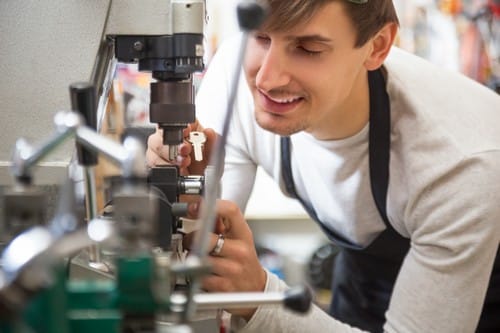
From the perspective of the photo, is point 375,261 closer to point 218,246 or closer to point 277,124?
point 277,124

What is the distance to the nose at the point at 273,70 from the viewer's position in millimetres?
1080

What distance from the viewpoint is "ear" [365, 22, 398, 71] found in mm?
1234

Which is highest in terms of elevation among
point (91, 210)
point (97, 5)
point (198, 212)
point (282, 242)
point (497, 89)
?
point (97, 5)

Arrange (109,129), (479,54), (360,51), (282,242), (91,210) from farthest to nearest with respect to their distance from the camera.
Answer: (282,242) → (479,54) → (109,129) → (360,51) → (91,210)

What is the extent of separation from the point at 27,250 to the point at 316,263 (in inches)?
103

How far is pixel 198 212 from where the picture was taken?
35.4 inches

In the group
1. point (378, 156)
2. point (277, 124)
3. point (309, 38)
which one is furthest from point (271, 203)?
point (309, 38)

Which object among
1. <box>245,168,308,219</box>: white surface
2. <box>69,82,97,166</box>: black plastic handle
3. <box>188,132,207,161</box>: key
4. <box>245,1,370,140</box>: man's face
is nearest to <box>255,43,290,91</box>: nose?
<box>245,1,370,140</box>: man's face

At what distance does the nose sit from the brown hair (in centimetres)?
4

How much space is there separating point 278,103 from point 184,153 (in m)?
0.19

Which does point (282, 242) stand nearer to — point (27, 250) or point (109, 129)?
point (109, 129)

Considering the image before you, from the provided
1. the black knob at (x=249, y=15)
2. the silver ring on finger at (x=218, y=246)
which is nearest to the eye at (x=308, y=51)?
the silver ring on finger at (x=218, y=246)

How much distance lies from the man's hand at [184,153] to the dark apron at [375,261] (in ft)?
0.99

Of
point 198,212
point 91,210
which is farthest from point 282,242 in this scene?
point 91,210
